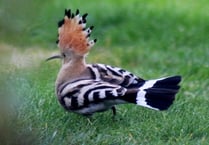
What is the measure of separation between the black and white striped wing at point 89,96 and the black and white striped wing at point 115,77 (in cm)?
12

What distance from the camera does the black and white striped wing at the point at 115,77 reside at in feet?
23.0

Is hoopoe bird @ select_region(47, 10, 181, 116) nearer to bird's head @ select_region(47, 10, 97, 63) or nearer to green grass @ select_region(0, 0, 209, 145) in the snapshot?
bird's head @ select_region(47, 10, 97, 63)

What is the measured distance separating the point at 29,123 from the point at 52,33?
19.2ft

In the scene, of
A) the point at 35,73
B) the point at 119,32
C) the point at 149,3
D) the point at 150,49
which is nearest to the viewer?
the point at 35,73

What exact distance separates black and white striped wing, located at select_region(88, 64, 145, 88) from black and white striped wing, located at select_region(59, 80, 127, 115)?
12 cm

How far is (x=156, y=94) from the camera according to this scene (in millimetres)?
6664

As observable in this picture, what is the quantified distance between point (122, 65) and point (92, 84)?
165 inches

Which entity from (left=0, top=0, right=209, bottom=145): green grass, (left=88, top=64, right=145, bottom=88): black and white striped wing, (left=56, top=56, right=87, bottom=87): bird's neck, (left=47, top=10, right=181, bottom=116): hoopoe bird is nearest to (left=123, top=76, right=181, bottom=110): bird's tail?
(left=47, top=10, right=181, bottom=116): hoopoe bird

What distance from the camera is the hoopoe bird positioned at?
6.68 m

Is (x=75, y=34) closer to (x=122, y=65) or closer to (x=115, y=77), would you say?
(x=115, y=77)

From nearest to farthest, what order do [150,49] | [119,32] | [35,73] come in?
[35,73]
[150,49]
[119,32]

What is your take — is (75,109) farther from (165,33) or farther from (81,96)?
(165,33)

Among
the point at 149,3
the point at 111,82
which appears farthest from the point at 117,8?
the point at 111,82

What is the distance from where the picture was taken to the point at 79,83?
6973 mm
